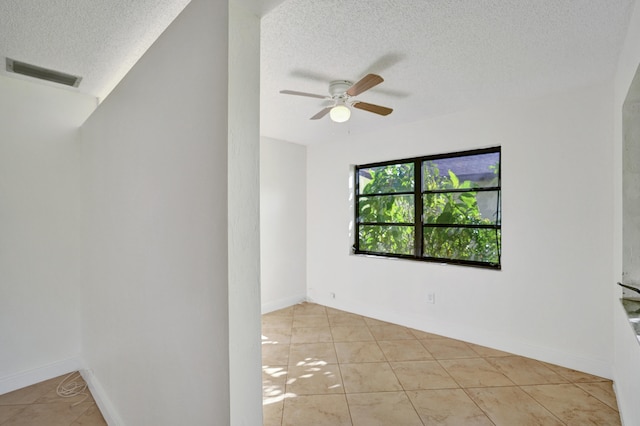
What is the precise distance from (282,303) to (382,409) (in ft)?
8.04

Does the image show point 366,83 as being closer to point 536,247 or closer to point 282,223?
point 536,247

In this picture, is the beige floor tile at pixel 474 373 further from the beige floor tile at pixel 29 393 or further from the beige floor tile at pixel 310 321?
the beige floor tile at pixel 29 393

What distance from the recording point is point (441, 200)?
3.51 metres

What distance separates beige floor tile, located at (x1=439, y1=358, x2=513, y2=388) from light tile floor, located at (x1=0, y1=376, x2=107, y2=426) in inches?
104

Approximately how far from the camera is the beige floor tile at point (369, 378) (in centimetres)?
231

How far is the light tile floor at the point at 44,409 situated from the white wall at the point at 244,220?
1.75 meters

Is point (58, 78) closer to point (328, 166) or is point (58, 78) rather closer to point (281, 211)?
point (281, 211)

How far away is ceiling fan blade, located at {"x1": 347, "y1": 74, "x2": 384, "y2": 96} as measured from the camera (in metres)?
1.94

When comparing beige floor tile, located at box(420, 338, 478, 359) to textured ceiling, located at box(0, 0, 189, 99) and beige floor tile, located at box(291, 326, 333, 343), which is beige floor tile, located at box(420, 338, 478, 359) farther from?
textured ceiling, located at box(0, 0, 189, 99)

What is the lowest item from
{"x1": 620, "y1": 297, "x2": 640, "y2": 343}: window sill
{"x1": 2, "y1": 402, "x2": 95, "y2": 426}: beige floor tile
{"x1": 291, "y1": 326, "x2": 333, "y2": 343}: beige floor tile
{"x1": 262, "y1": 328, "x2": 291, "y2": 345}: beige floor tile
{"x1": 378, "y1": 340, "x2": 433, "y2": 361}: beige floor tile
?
{"x1": 2, "y1": 402, "x2": 95, "y2": 426}: beige floor tile

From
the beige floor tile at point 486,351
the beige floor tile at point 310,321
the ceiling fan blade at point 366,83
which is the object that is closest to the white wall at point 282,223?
the beige floor tile at point 310,321

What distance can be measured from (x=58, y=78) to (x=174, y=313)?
2.38 m

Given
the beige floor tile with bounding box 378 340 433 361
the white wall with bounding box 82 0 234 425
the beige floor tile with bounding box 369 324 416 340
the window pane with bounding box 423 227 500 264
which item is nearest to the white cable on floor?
the white wall with bounding box 82 0 234 425

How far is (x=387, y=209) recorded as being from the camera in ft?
13.2
